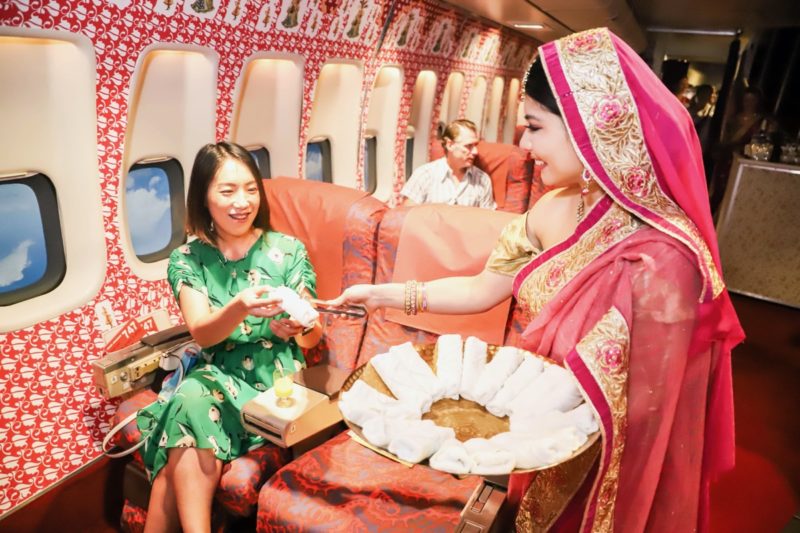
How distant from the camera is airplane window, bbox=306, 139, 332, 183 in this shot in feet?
17.7

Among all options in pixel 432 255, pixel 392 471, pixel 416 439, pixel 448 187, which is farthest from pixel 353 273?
pixel 448 187

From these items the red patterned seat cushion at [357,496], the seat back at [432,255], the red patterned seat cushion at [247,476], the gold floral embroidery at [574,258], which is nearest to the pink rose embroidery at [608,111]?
the gold floral embroidery at [574,258]

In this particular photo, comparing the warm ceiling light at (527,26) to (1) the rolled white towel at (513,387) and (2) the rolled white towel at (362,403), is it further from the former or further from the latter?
(2) the rolled white towel at (362,403)

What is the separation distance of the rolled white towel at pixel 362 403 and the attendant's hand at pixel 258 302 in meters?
0.53

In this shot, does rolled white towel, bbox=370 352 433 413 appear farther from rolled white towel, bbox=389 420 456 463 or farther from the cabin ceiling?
the cabin ceiling

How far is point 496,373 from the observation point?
1.65m

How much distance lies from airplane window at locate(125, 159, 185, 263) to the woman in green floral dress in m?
1.26

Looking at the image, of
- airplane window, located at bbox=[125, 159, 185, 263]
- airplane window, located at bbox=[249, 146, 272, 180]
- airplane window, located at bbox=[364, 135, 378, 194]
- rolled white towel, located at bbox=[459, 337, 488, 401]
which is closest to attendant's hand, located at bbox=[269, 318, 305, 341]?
rolled white towel, located at bbox=[459, 337, 488, 401]

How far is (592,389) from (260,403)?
1207 mm

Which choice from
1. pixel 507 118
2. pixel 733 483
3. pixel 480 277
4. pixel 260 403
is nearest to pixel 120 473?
pixel 260 403

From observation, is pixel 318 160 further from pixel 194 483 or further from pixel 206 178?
pixel 194 483

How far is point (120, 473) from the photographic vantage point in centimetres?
311

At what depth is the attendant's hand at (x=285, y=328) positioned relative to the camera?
2262mm

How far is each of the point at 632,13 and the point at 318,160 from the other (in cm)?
572
